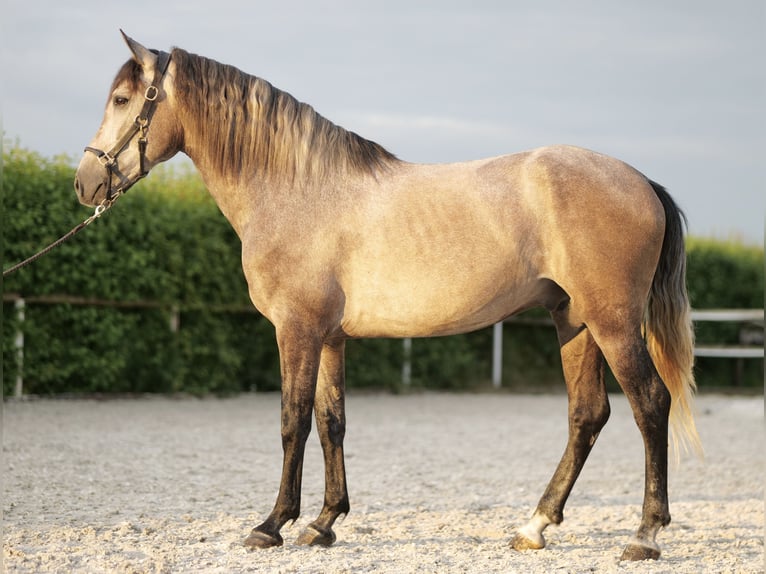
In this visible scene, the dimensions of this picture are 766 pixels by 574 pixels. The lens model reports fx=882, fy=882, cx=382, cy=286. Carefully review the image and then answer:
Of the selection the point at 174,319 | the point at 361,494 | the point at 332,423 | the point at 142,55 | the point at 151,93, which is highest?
the point at 142,55

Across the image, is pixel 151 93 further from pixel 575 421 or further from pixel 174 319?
pixel 174 319

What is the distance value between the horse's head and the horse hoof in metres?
2.54

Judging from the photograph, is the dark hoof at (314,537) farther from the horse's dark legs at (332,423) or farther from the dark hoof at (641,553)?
the dark hoof at (641,553)

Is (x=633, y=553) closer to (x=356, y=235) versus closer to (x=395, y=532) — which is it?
(x=395, y=532)

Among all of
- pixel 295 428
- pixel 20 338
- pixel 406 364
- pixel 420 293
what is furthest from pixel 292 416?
pixel 406 364

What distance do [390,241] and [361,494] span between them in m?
2.36

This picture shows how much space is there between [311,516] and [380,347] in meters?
8.47

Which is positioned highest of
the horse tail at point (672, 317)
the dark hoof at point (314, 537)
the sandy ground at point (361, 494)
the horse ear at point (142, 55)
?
the horse ear at point (142, 55)

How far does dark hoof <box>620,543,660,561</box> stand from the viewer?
4012 millimetres

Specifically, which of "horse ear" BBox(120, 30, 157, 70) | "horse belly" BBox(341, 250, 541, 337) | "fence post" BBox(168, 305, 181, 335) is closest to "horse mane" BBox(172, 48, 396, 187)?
"horse ear" BBox(120, 30, 157, 70)

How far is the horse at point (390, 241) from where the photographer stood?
4.04 metres

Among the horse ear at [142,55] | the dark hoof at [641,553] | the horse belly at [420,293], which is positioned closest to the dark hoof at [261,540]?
the horse belly at [420,293]

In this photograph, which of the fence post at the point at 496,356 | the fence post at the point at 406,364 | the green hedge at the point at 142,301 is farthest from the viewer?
the fence post at the point at 496,356

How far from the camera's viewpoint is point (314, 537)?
4.25 metres
